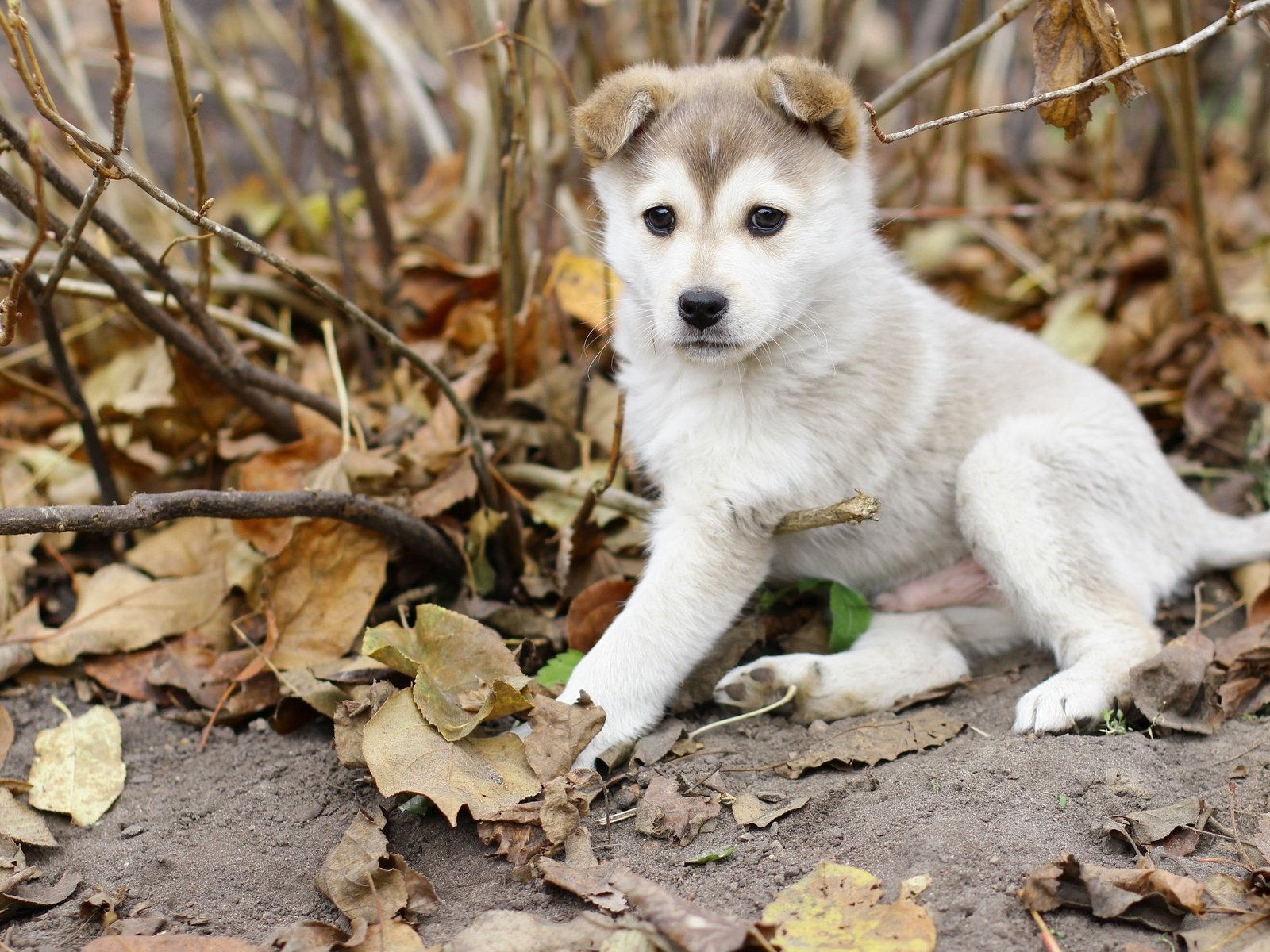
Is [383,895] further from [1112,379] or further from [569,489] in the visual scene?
[1112,379]

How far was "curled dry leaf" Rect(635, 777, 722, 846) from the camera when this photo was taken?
2.86 metres

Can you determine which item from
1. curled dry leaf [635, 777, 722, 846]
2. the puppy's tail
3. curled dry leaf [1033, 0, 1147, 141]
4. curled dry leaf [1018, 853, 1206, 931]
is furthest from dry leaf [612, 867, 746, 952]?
the puppy's tail

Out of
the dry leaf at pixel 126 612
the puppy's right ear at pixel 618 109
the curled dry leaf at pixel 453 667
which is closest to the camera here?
the curled dry leaf at pixel 453 667

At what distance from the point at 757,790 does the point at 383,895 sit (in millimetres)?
1007

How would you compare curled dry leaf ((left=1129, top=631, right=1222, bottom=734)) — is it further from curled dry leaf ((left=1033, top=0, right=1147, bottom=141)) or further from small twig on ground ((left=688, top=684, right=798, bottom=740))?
curled dry leaf ((left=1033, top=0, right=1147, bottom=141))

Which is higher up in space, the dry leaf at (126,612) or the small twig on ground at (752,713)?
the dry leaf at (126,612)

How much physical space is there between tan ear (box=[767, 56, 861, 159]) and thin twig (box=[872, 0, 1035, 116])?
124 mm

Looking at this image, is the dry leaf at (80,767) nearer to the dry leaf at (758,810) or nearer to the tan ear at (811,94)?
the dry leaf at (758,810)

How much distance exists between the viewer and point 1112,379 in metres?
5.18

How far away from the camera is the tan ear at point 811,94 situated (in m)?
3.28

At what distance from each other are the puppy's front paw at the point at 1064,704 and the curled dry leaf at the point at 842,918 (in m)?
0.94

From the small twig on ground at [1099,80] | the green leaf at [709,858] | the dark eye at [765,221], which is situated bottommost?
the green leaf at [709,858]

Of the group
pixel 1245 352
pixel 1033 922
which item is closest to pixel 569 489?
pixel 1033 922

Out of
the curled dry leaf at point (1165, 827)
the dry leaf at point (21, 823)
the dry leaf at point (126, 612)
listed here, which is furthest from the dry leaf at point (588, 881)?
the dry leaf at point (126, 612)
